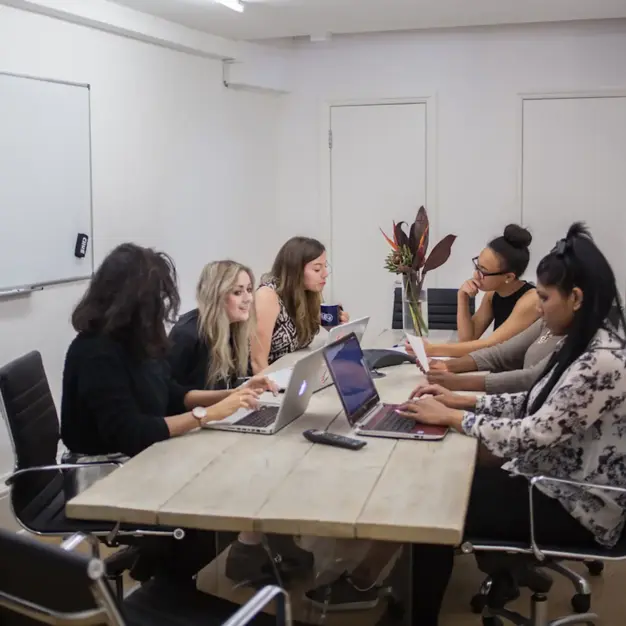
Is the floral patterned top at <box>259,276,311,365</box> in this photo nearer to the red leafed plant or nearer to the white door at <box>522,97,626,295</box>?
the red leafed plant

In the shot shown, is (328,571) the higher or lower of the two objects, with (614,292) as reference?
lower

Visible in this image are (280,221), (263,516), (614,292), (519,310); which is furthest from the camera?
(280,221)

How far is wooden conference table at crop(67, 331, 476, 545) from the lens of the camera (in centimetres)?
174

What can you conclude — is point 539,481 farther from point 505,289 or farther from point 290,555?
point 505,289

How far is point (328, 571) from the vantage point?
8.98 ft

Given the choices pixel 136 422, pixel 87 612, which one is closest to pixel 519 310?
pixel 136 422

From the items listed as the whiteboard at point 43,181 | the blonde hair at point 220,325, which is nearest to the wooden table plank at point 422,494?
the blonde hair at point 220,325

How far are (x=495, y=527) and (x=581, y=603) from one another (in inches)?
31.2

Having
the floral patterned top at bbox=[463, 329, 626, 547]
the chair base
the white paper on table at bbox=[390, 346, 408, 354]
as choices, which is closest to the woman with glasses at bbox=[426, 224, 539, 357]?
the white paper on table at bbox=[390, 346, 408, 354]

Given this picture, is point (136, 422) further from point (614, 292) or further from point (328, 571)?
point (614, 292)

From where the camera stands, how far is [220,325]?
3133 millimetres

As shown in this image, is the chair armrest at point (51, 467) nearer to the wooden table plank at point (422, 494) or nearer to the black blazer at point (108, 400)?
the black blazer at point (108, 400)

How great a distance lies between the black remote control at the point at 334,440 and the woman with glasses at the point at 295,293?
1.38 m

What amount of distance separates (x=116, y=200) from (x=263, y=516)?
10.5 feet
